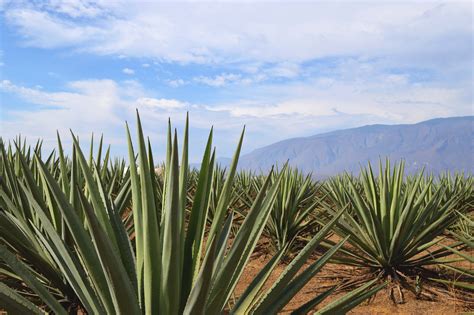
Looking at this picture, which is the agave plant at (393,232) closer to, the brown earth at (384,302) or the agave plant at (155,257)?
the brown earth at (384,302)

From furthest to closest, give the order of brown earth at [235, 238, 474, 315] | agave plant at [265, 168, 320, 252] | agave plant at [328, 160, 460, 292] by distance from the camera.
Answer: agave plant at [265, 168, 320, 252]
agave plant at [328, 160, 460, 292]
brown earth at [235, 238, 474, 315]

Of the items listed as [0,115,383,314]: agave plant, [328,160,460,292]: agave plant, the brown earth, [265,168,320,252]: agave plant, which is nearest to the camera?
[0,115,383,314]: agave plant

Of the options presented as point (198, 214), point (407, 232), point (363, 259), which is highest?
point (198, 214)

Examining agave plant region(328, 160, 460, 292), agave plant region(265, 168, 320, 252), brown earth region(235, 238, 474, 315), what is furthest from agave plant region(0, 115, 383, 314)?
agave plant region(265, 168, 320, 252)

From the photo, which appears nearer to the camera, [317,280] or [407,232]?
[407,232]

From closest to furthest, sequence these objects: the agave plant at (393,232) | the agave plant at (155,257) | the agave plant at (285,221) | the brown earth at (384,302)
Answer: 1. the agave plant at (155,257)
2. the brown earth at (384,302)
3. the agave plant at (393,232)
4. the agave plant at (285,221)

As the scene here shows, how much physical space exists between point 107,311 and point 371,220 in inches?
129

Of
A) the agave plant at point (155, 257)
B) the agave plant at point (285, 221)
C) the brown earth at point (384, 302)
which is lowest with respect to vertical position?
the brown earth at point (384, 302)

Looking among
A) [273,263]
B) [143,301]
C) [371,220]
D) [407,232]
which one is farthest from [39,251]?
[407,232]

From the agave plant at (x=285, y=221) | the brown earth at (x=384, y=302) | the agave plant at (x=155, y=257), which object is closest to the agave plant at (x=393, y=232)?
the brown earth at (x=384, y=302)

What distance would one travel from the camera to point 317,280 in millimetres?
4637

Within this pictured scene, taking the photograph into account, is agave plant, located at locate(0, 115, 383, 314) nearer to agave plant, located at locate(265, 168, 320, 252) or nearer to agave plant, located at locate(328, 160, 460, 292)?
agave plant, located at locate(328, 160, 460, 292)

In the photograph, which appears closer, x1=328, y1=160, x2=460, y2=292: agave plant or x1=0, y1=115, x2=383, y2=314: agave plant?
x1=0, y1=115, x2=383, y2=314: agave plant

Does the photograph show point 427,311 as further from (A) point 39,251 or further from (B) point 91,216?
(B) point 91,216
